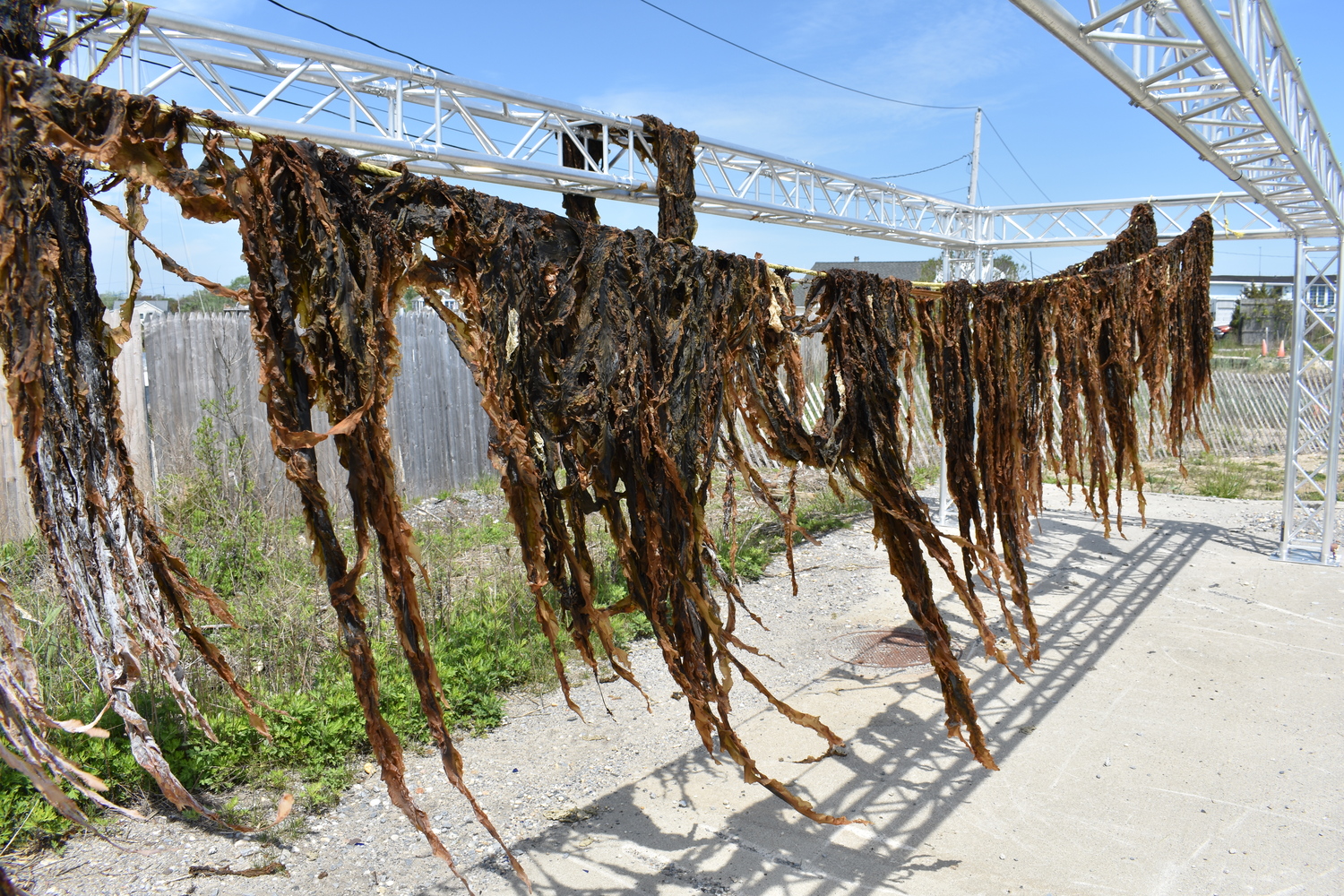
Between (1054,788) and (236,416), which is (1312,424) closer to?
(1054,788)

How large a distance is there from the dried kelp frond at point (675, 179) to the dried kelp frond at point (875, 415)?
786 millimetres

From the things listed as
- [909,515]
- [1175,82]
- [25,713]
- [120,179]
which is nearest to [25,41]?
[120,179]

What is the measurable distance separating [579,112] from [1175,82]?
3250mm

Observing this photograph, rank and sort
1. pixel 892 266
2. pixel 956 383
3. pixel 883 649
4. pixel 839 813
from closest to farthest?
pixel 956 383 < pixel 839 813 < pixel 883 649 < pixel 892 266

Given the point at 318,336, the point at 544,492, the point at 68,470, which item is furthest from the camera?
the point at 544,492

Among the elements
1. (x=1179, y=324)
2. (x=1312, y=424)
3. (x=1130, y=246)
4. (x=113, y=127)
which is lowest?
(x=1312, y=424)

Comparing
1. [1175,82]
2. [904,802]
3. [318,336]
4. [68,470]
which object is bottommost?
[904,802]

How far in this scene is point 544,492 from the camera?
6.73 feet

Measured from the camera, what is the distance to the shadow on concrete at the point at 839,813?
3.37m

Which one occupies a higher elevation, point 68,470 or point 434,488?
point 68,470

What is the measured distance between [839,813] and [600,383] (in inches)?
112

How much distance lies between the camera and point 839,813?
12.7 feet

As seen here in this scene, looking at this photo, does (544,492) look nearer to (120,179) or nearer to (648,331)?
(648,331)

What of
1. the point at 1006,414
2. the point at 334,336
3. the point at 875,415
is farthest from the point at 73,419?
the point at 1006,414
